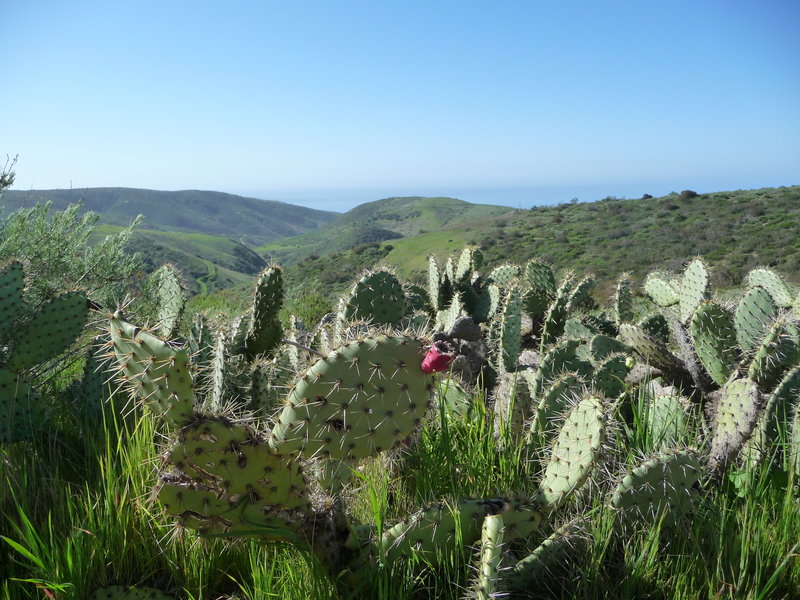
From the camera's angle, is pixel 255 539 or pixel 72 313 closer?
pixel 255 539

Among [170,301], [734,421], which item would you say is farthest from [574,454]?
[170,301]

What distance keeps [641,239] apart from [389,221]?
107744 millimetres

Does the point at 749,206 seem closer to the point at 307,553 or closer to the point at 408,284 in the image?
the point at 408,284

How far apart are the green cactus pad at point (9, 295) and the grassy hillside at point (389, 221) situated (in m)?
93.1

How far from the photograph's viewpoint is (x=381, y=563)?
5.53 feet

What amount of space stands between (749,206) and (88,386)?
35392mm

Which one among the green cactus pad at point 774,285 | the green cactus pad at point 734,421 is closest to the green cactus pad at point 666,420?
the green cactus pad at point 734,421

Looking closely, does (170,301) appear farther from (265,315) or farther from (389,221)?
(389,221)

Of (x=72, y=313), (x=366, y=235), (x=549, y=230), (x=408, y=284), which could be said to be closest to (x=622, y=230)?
(x=549, y=230)

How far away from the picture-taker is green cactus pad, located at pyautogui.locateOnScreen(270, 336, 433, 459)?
192 centimetres

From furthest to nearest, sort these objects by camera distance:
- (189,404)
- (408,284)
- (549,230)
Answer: (549,230) → (408,284) → (189,404)

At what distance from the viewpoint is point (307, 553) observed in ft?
5.68

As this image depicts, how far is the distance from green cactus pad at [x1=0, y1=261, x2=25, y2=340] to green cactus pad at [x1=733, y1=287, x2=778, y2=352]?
381 centimetres

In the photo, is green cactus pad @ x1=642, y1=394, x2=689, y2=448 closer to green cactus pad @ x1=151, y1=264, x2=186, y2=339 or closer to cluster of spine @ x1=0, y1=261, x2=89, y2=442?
green cactus pad @ x1=151, y1=264, x2=186, y2=339
